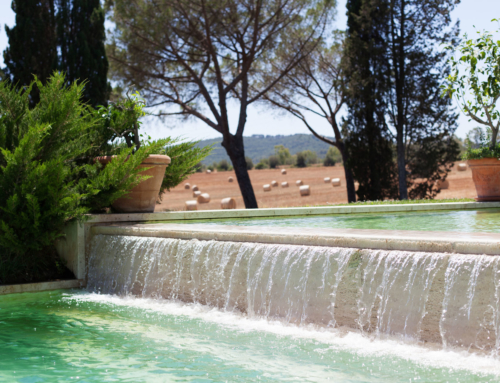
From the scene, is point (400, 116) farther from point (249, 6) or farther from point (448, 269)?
point (448, 269)

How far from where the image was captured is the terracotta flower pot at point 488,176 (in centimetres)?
939

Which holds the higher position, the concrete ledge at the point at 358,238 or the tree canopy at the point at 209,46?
the tree canopy at the point at 209,46

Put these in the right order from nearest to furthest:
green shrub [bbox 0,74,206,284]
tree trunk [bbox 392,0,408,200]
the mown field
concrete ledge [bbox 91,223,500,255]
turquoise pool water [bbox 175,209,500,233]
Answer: concrete ledge [bbox 91,223,500,255]
turquoise pool water [bbox 175,209,500,233]
green shrub [bbox 0,74,206,284]
tree trunk [bbox 392,0,408,200]
the mown field

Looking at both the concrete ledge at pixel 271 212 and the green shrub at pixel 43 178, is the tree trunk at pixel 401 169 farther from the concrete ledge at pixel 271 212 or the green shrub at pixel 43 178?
the green shrub at pixel 43 178

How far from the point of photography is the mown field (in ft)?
79.9

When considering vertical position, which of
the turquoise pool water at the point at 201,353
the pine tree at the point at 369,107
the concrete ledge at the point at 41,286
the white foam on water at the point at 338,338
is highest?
the pine tree at the point at 369,107

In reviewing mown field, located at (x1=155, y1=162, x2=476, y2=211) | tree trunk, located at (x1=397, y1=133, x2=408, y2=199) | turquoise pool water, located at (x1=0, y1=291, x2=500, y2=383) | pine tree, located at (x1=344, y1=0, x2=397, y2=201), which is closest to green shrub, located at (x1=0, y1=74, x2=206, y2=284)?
turquoise pool water, located at (x1=0, y1=291, x2=500, y2=383)

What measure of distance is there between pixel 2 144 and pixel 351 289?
3942 millimetres

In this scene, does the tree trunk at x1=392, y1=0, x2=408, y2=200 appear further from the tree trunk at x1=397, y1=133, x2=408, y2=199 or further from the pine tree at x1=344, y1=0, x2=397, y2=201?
the pine tree at x1=344, y1=0, x2=397, y2=201

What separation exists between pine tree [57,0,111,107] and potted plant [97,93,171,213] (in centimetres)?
796

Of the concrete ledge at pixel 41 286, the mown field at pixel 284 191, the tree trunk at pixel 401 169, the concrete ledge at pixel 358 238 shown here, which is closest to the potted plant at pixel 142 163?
the concrete ledge at pixel 41 286

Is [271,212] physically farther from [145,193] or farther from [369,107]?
[369,107]

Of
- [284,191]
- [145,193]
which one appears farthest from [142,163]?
[284,191]

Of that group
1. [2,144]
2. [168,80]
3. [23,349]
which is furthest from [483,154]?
[168,80]
